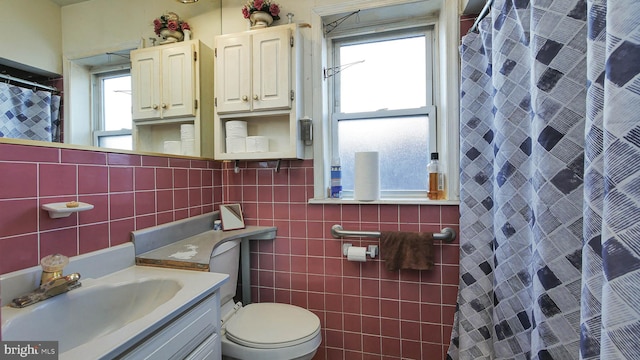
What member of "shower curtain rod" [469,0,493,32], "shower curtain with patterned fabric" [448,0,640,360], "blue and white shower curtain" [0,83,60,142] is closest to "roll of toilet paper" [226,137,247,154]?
"blue and white shower curtain" [0,83,60,142]

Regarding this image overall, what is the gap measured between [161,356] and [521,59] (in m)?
1.42

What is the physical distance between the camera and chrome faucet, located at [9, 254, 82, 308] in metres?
0.71

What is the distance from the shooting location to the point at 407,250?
1.37 m

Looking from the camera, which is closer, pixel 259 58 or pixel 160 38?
pixel 160 38

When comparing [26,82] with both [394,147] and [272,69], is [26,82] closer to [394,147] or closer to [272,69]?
[272,69]

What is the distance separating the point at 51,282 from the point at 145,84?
0.89m

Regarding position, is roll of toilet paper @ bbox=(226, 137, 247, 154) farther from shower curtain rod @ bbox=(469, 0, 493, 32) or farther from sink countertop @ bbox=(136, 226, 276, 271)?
shower curtain rod @ bbox=(469, 0, 493, 32)

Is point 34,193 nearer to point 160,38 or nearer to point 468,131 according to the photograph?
point 160,38

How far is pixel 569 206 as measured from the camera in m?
0.67

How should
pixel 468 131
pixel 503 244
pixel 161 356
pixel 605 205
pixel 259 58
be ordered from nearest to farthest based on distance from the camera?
pixel 605 205 → pixel 161 356 → pixel 503 244 → pixel 468 131 → pixel 259 58

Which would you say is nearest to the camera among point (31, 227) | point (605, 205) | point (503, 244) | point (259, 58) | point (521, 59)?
point (605, 205)

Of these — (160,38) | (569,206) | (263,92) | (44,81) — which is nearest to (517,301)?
(569,206)

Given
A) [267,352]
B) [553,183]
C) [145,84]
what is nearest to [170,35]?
[145,84]

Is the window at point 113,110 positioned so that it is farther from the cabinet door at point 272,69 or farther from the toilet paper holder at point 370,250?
the toilet paper holder at point 370,250
